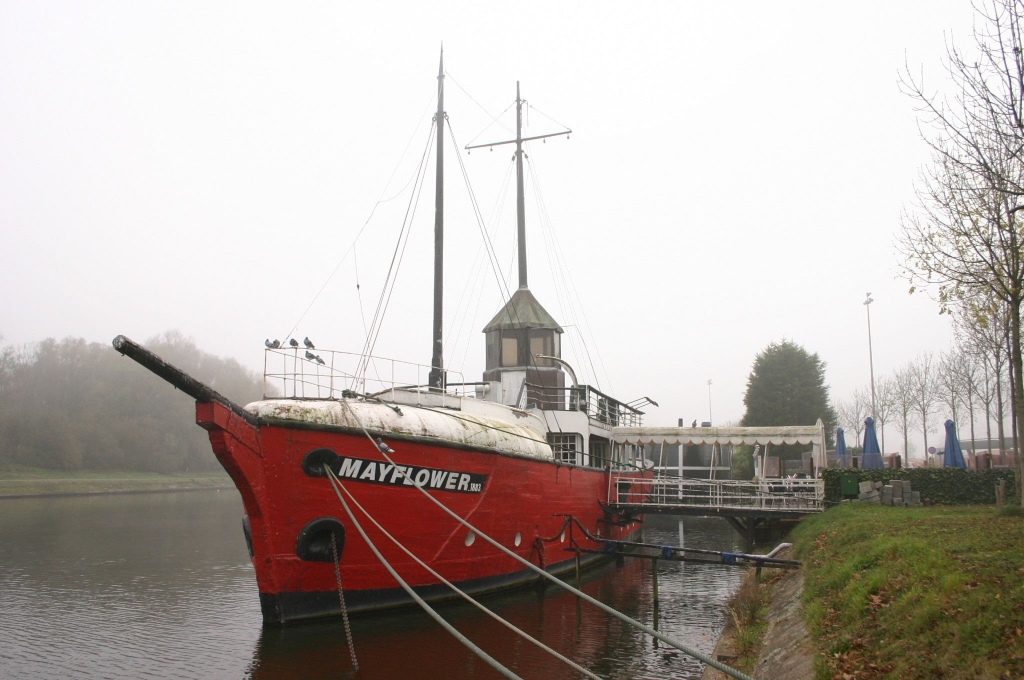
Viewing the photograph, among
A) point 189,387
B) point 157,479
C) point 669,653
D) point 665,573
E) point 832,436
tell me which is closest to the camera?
point 189,387

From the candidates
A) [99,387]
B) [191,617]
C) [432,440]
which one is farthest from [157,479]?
[432,440]

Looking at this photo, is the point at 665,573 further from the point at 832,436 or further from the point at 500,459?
the point at 832,436

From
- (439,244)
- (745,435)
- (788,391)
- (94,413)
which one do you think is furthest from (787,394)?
(94,413)

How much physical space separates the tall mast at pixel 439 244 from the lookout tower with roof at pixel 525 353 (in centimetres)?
466

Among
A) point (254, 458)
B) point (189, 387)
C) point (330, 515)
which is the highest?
point (189, 387)

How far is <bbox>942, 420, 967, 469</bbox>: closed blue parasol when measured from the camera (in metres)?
24.0

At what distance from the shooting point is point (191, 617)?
15.8 m

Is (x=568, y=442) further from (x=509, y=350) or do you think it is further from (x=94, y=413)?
(x=94, y=413)

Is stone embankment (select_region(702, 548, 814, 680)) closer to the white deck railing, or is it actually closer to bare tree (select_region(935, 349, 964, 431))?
the white deck railing

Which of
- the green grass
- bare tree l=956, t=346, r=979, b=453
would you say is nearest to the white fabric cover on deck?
the green grass

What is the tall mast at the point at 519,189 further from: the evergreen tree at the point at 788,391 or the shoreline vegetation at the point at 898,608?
the evergreen tree at the point at 788,391

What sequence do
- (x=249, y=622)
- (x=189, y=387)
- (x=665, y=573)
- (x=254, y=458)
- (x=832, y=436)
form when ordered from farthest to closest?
(x=832, y=436), (x=665, y=573), (x=249, y=622), (x=254, y=458), (x=189, y=387)

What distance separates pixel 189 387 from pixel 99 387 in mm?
65675

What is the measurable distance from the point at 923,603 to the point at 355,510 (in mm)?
8430
